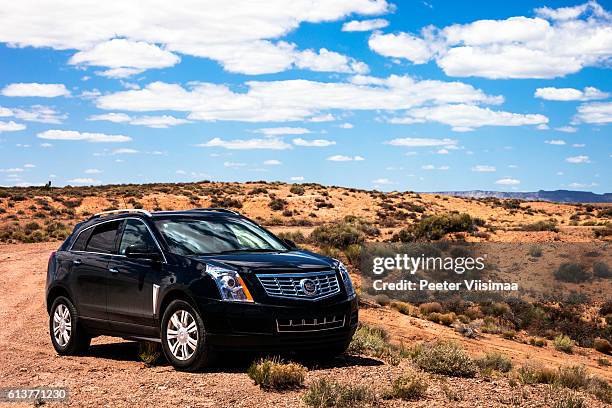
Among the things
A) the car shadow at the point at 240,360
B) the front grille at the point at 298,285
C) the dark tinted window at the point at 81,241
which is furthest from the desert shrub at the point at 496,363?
the dark tinted window at the point at 81,241

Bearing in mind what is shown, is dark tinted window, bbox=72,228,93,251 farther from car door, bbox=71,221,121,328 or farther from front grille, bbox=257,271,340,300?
front grille, bbox=257,271,340,300

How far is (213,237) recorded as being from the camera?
1012 cm

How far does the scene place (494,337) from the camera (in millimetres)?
21000

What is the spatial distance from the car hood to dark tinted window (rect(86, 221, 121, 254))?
1915 mm

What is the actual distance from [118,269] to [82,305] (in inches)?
43.6

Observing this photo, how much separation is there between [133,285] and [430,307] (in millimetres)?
15510

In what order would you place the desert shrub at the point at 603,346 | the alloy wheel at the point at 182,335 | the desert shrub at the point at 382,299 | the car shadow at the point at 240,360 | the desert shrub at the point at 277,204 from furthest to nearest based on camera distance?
the desert shrub at the point at 277,204 → the desert shrub at the point at 382,299 → the desert shrub at the point at 603,346 → the car shadow at the point at 240,360 → the alloy wheel at the point at 182,335

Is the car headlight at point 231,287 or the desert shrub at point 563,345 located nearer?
the car headlight at point 231,287

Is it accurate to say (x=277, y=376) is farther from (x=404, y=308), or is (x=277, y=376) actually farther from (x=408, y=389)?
(x=404, y=308)

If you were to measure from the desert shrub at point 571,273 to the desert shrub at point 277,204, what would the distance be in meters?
35.9

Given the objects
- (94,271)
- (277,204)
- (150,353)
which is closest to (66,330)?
(94,271)

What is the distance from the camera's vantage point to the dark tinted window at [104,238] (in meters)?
10.7

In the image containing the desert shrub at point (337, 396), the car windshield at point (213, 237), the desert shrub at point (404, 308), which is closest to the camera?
the desert shrub at point (337, 396)

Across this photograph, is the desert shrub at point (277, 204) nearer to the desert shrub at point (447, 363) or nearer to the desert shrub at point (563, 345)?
the desert shrub at point (563, 345)
